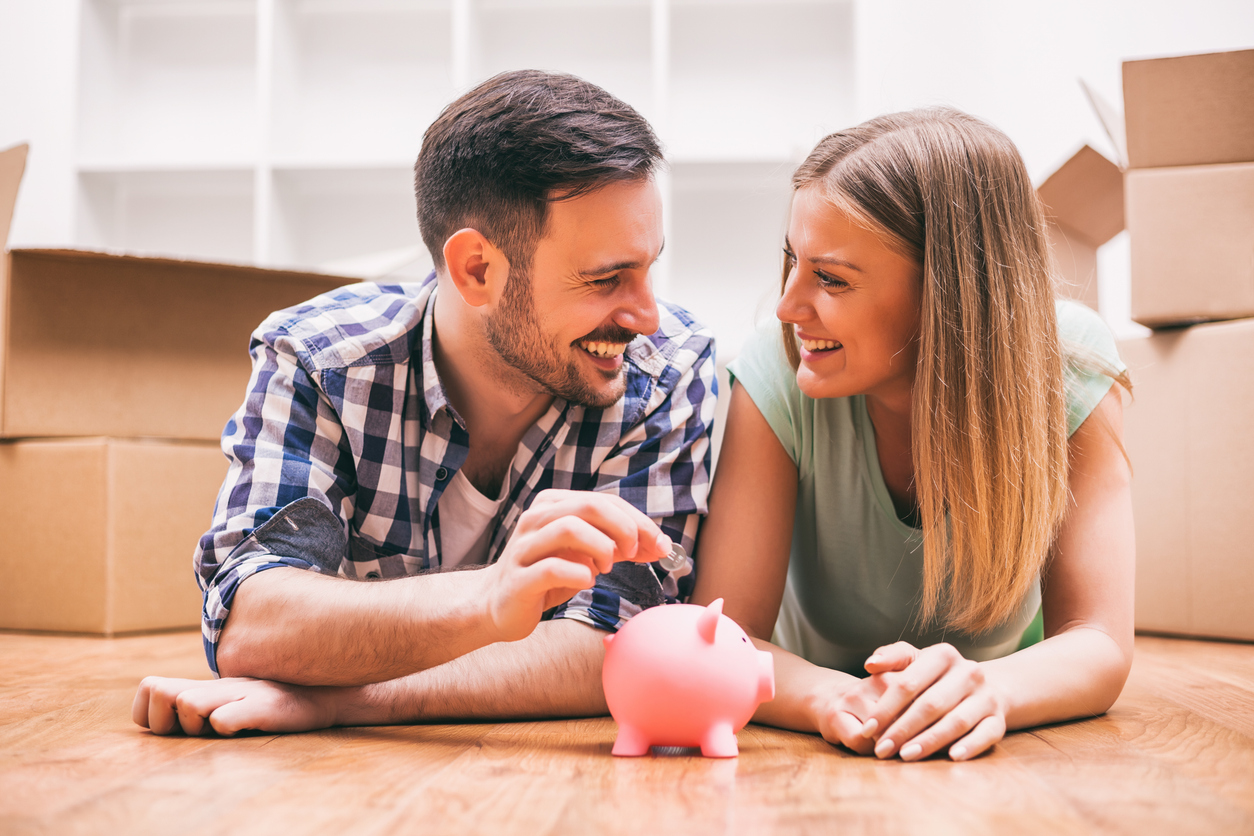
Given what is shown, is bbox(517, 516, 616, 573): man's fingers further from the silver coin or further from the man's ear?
the man's ear

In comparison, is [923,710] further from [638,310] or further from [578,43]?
[578,43]

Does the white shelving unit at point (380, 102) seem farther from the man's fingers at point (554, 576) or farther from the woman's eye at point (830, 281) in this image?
the man's fingers at point (554, 576)

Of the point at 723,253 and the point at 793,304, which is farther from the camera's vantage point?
the point at 723,253

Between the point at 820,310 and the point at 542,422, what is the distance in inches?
14.2

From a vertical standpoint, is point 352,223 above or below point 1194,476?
above

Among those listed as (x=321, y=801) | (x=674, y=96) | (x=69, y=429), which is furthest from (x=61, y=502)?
(x=674, y=96)

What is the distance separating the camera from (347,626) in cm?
86

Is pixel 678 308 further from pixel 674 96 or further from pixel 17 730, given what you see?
pixel 674 96

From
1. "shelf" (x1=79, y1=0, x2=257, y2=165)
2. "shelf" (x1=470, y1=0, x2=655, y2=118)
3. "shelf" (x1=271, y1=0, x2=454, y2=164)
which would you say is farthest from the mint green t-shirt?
"shelf" (x1=79, y1=0, x2=257, y2=165)

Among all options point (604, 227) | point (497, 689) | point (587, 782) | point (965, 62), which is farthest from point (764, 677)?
point (965, 62)

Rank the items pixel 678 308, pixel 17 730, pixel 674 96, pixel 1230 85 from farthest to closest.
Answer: pixel 674 96, pixel 1230 85, pixel 678 308, pixel 17 730

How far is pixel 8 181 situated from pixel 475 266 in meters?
0.92

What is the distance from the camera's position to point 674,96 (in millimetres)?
2750

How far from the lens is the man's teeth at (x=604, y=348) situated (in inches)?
43.8
